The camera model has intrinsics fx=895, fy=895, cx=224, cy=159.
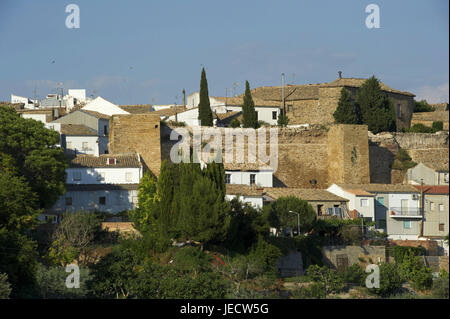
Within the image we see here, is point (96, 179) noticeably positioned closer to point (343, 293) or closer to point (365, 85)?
point (343, 293)

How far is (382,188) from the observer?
4300 centimetres

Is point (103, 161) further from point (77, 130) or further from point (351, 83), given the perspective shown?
point (351, 83)

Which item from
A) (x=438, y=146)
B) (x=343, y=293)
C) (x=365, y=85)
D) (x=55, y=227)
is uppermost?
(x=365, y=85)

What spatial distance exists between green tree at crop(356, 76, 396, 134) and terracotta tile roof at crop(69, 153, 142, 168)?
14.8 meters

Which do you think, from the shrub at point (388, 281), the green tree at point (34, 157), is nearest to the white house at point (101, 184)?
the green tree at point (34, 157)

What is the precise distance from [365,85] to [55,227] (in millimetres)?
23061

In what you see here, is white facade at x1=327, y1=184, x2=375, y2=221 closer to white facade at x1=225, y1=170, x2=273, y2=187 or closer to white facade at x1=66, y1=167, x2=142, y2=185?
white facade at x1=225, y1=170, x2=273, y2=187

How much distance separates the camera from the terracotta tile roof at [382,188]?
139 feet

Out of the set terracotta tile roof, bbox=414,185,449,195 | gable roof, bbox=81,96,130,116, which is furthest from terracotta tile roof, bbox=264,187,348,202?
gable roof, bbox=81,96,130,116

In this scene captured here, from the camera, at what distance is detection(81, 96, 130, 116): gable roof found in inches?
2000

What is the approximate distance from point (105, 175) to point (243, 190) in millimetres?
6335

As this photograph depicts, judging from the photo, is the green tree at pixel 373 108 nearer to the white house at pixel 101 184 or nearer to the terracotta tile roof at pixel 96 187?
the white house at pixel 101 184

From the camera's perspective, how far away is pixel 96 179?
40.1 m
